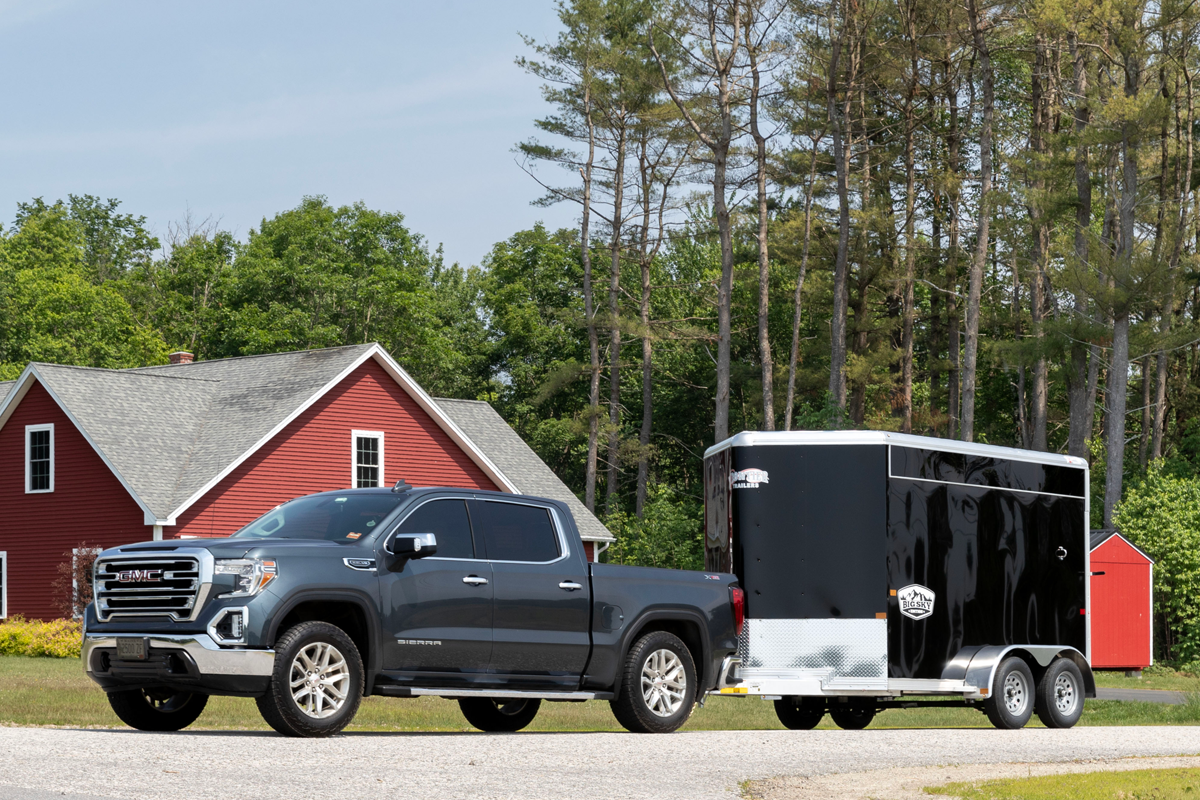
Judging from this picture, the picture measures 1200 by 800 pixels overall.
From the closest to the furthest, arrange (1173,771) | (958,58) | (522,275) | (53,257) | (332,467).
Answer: (1173,771)
(332,467)
(958,58)
(522,275)
(53,257)

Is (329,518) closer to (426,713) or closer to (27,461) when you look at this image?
(426,713)

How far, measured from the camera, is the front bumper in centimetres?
1092

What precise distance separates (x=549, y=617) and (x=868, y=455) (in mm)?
3889

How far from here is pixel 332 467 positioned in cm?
3669

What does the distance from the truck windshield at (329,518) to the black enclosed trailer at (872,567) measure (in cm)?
398

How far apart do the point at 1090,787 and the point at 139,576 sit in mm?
6981

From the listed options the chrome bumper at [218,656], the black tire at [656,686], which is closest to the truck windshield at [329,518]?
the chrome bumper at [218,656]

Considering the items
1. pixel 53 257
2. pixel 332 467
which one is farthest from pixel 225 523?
pixel 53 257

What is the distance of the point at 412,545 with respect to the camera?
462 inches

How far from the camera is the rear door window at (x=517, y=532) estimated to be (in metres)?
12.7

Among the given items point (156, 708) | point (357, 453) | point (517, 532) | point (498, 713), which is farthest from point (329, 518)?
point (357, 453)

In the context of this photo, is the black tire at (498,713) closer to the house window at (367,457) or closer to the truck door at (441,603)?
the truck door at (441,603)

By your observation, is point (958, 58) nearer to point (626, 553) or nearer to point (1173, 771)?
point (626, 553)

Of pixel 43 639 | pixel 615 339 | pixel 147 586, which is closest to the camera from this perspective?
pixel 147 586
